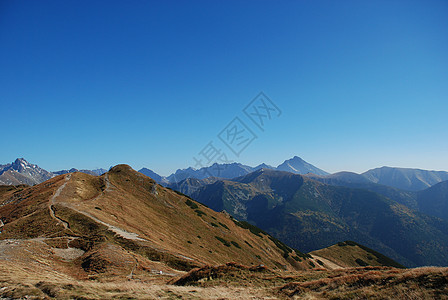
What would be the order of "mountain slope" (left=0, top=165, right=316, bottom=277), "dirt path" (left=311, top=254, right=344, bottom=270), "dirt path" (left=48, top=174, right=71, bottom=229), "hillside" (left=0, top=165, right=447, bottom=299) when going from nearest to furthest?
"hillside" (left=0, top=165, right=447, bottom=299) → "mountain slope" (left=0, top=165, right=316, bottom=277) → "dirt path" (left=48, top=174, right=71, bottom=229) → "dirt path" (left=311, top=254, right=344, bottom=270)

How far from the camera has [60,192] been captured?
62.1 m

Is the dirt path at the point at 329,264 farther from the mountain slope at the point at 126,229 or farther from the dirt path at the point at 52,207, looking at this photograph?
the dirt path at the point at 52,207

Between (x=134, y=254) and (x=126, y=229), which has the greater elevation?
(x=126, y=229)

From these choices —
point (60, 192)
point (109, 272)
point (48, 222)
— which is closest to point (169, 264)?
point (109, 272)

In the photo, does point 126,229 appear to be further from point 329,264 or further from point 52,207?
point 329,264

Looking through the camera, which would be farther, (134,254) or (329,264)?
(329,264)

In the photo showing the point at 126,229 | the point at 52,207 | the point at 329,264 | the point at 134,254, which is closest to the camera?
the point at 134,254

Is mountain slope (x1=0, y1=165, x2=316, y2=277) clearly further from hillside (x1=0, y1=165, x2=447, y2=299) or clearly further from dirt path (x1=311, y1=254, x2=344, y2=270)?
dirt path (x1=311, y1=254, x2=344, y2=270)

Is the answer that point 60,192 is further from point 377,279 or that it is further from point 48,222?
point 377,279

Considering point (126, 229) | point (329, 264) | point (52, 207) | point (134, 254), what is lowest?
point (329, 264)

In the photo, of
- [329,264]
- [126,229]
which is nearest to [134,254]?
[126,229]

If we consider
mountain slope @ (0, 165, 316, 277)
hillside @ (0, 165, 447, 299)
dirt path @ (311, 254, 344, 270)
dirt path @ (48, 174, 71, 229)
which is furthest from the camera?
dirt path @ (311, 254, 344, 270)

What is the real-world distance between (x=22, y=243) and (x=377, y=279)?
153 ft

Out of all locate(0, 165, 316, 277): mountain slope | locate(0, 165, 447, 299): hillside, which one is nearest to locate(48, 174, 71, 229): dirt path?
locate(0, 165, 316, 277): mountain slope
